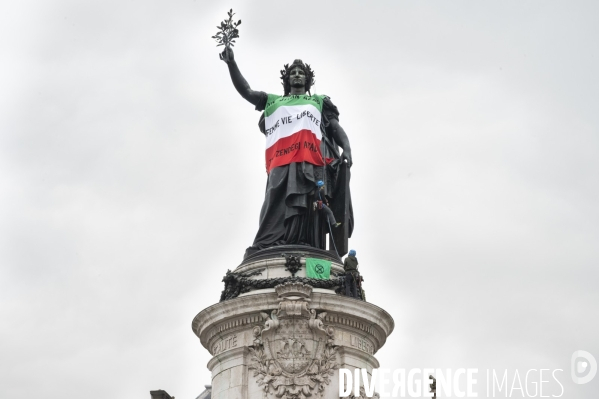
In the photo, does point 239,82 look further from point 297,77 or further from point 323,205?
point 323,205

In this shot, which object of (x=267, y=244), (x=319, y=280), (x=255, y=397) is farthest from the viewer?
(x=267, y=244)

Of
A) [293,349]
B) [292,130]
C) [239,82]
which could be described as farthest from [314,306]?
[239,82]

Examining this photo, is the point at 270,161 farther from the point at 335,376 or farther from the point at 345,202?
the point at 335,376

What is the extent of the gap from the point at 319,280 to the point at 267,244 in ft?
7.33

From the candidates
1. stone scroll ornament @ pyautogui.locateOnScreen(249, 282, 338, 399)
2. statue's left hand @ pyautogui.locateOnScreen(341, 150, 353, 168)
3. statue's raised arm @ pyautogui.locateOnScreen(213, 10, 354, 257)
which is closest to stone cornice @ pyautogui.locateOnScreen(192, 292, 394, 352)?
stone scroll ornament @ pyautogui.locateOnScreen(249, 282, 338, 399)

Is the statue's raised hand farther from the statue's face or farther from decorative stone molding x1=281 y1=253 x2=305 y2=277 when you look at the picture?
decorative stone molding x1=281 y1=253 x2=305 y2=277

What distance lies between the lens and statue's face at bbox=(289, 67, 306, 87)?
28.2 m

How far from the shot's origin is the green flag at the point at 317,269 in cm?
2439

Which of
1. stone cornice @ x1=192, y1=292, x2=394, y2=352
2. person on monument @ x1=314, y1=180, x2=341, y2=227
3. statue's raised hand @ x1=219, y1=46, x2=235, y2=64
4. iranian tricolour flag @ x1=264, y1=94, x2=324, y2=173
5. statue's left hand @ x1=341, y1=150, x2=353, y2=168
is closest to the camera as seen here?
stone cornice @ x1=192, y1=292, x2=394, y2=352

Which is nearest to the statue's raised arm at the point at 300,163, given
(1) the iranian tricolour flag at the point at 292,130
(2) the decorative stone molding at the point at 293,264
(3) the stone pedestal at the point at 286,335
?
(1) the iranian tricolour flag at the point at 292,130

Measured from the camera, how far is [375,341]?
24438 mm

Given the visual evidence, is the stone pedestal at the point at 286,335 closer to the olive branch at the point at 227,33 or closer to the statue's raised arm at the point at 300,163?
the statue's raised arm at the point at 300,163

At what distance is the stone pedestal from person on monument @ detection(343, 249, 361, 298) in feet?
1.67

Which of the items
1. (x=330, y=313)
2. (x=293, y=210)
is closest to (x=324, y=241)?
(x=293, y=210)
